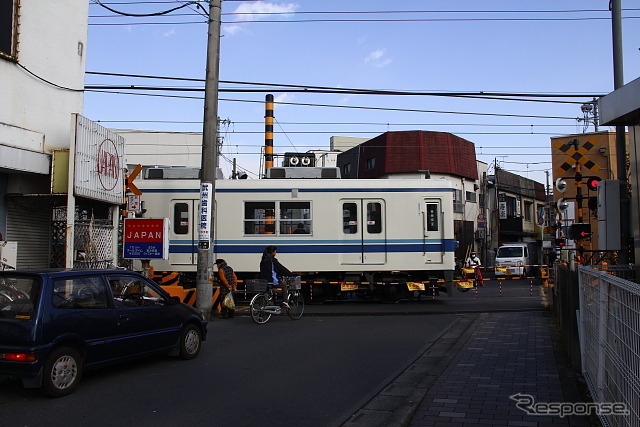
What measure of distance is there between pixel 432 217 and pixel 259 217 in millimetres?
4961

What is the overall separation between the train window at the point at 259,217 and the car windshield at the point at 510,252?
21.8 metres

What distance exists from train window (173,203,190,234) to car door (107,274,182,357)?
26.9 ft

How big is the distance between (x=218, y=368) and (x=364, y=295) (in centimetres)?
966

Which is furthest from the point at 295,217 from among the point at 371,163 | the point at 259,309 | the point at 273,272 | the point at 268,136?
the point at 371,163

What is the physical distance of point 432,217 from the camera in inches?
640

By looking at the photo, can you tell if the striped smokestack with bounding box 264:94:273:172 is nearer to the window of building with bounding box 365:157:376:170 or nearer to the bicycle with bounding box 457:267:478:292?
the window of building with bounding box 365:157:376:170

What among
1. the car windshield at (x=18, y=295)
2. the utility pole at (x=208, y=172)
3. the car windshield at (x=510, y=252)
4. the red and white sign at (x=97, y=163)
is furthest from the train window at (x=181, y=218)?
the car windshield at (x=510, y=252)

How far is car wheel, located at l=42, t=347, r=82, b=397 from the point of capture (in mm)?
6219

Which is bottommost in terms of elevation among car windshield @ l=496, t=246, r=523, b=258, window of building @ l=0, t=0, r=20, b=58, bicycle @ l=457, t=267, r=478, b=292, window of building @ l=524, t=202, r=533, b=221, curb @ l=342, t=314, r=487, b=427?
curb @ l=342, t=314, r=487, b=427

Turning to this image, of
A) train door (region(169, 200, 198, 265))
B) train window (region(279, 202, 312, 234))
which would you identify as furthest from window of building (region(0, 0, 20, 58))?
train window (region(279, 202, 312, 234))

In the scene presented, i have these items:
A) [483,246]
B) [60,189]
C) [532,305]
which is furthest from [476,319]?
[483,246]

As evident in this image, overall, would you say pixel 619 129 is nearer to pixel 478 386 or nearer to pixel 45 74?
pixel 478 386

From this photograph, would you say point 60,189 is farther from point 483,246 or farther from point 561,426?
point 483,246

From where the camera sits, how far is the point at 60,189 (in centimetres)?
1184
